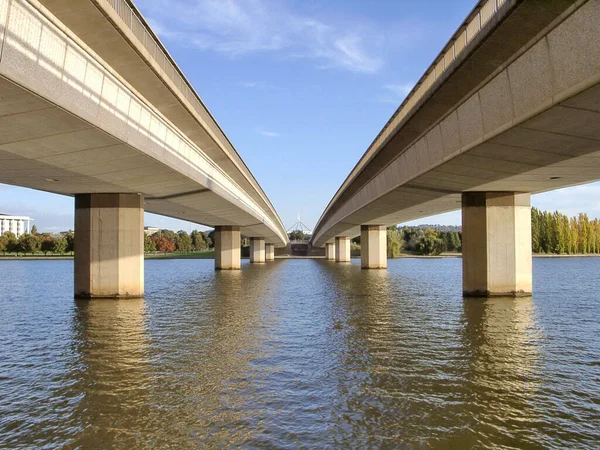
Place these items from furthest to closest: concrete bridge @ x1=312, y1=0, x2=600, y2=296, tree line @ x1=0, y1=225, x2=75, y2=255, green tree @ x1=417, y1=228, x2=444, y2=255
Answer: tree line @ x1=0, y1=225, x2=75, y2=255 < green tree @ x1=417, y1=228, x2=444, y2=255 < concrete bridge @ x1=312, y1=0, x2=600, y2=296

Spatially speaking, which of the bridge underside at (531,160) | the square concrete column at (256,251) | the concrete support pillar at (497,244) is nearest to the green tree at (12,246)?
the square concrete column at (256,251)

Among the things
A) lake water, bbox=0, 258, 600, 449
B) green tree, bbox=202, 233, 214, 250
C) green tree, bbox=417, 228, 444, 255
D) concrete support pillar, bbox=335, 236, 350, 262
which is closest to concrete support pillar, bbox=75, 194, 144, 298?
lake water, bbox=0, 258, 600, 449

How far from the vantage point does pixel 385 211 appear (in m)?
38.5

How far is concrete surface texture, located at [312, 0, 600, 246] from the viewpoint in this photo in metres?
9.68

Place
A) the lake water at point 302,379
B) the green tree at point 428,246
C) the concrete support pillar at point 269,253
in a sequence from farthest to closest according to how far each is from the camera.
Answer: the green tree at point 428,246 → the concrete support pillar at point 269,253 → the lake water at point 302,379

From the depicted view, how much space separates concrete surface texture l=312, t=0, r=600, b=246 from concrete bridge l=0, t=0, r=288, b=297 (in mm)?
8461

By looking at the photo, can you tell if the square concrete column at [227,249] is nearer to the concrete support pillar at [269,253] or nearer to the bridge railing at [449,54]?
the bridge railing at [449,54]

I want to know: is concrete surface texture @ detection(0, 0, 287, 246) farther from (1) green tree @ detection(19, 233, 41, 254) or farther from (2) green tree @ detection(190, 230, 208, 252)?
(2) green tree @ detection(190, 230, 208, 252)

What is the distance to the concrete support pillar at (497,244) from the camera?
24.0 metres

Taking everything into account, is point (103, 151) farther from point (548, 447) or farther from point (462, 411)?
point (548, 447)

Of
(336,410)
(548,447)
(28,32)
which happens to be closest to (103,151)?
(28,32)

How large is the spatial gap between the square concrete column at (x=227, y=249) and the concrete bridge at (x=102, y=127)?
91.9ft

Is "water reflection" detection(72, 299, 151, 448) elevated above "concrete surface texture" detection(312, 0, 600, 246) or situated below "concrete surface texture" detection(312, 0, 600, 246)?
below

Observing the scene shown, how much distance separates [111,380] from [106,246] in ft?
50.3
